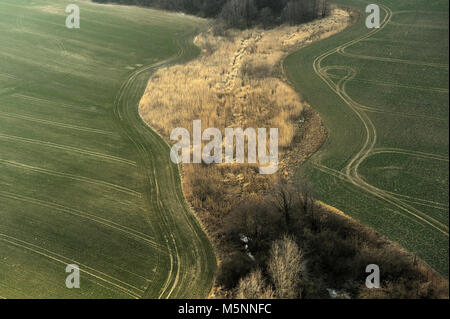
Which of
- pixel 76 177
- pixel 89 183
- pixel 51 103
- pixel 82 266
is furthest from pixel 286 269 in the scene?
pixel 51 103

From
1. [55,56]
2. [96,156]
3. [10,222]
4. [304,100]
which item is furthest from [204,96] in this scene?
[55,56]

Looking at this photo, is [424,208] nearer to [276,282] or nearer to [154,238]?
[276,282]

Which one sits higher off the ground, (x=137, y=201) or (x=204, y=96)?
(x=204, y=96)

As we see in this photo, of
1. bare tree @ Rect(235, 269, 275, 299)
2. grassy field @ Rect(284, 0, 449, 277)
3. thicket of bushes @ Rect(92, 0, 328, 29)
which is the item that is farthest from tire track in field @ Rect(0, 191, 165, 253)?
thicket of bushes @ Rect(92, 0, 328, 29)

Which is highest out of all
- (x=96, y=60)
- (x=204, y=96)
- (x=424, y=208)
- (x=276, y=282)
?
(x=96, y=60)

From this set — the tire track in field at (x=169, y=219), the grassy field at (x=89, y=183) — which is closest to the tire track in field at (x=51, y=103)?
the grassy field at (x=89, y=183)

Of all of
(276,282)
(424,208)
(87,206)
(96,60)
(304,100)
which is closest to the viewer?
(276,282)
